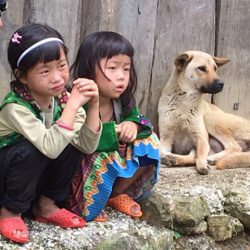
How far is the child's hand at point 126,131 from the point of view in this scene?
2.94 meters

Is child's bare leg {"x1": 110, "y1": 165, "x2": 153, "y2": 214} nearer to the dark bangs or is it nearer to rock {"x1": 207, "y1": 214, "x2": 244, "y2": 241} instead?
rock {"x1": 207, "y1": 214, "x2": 244, "y2": 241}

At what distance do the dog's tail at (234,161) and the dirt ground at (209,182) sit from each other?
8cm

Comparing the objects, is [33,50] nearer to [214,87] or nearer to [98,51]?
[98,51]

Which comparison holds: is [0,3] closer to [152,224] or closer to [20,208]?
[20,208]

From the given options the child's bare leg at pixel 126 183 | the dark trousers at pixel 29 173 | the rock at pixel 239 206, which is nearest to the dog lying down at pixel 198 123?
the rock at pixel 239 206

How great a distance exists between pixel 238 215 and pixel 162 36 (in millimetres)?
1777

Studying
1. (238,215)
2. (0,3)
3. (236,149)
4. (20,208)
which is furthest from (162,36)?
(20,208)

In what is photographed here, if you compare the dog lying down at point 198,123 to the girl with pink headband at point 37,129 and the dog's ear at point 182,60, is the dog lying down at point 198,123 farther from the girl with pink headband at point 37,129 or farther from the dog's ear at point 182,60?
the girl with pink headband at point 37,129

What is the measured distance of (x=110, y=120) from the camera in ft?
10.3

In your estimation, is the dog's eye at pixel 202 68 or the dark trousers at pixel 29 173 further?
the dog's eye at pixel 202 68

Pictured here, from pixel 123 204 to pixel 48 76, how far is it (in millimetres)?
919

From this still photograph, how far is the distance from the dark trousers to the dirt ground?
0.95 meters

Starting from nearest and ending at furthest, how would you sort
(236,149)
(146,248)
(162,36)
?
(146,248) < (162,36) < (236,149)

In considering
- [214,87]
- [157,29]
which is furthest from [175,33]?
[214,87]
